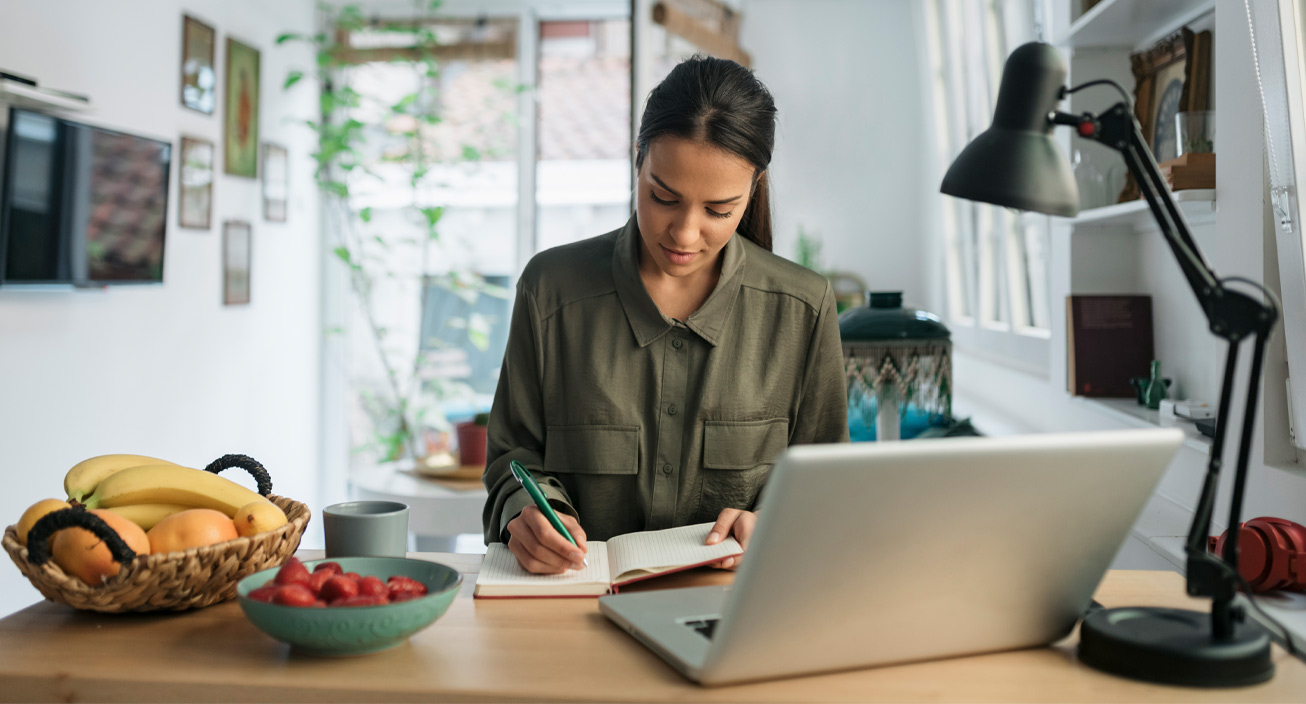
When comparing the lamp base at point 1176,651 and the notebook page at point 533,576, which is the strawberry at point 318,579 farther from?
the lamp base at point 1176,651

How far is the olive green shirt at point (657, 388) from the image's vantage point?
1477mm

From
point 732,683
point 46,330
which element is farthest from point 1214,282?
point 46,330

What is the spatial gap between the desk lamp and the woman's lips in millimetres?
453

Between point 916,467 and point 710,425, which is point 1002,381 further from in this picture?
point 916,467

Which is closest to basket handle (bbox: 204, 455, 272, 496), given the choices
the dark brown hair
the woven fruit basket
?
the woven fruit basket

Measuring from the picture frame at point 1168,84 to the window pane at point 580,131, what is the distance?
2.98 metres

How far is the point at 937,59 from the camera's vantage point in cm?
457

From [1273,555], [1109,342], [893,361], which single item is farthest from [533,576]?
[1109,342]

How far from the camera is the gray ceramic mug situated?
1.10 meters

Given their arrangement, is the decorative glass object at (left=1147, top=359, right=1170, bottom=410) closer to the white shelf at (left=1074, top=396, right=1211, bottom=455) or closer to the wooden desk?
the white shelf at (left=1074, top=396, right=1211, bottom=455)

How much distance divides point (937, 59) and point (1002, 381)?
1.73 m

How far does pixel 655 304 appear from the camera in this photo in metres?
1.48

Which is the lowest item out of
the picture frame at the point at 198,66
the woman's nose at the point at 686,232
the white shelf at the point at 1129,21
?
the woman's nose at the point at 686,232

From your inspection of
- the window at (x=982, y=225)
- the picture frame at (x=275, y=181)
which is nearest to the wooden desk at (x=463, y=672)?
the window at (x=982, y=225)
